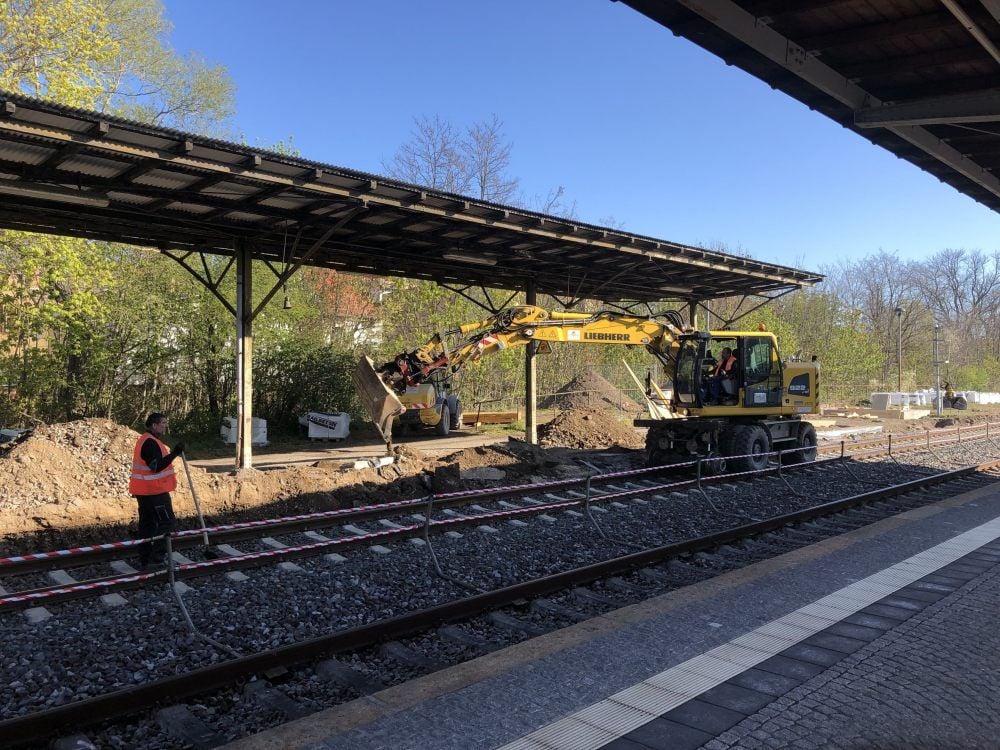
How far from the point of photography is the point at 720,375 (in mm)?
14742

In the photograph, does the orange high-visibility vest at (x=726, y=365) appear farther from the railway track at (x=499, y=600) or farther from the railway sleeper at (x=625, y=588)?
the railway sleeper at (x=625, y=588)

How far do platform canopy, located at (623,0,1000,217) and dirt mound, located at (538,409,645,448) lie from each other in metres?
11.8

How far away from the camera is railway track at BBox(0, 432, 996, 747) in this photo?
14.3 feet

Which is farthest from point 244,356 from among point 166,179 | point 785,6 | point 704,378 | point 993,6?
point 993,6

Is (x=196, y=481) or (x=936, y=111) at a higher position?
(x=936, y=111)

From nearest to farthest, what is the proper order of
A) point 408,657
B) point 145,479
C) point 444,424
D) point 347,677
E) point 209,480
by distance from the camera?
point 347,677
point 408,657
point 145,479
point 209,480
point 444,424

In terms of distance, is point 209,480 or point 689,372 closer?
point 209,480

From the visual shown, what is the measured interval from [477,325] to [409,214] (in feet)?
7.92

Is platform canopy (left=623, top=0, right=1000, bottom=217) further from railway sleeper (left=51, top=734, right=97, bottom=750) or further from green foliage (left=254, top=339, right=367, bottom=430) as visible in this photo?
green foliage (left=254, top=339, right=367, bottom=430)

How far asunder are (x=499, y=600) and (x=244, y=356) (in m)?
9.53

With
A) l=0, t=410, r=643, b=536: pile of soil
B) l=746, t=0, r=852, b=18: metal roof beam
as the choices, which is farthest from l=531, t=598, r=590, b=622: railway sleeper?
l=746, t=0, r=852, b=18: metal roof beam

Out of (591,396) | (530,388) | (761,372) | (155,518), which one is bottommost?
(155,518)

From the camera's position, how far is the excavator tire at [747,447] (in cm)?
1424

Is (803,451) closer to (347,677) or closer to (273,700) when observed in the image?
(347,677)
